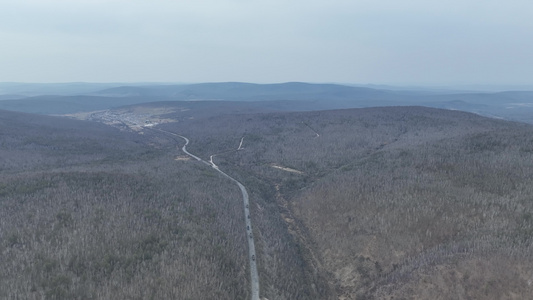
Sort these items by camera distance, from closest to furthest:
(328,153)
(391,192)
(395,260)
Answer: (395,260) < (391,192) < (328,153)

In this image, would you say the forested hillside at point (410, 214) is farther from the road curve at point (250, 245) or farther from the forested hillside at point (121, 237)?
the forested hillside at point (121, 237)

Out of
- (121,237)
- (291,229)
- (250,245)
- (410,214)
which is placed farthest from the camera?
(291,229)

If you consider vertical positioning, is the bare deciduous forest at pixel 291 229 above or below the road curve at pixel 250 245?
above

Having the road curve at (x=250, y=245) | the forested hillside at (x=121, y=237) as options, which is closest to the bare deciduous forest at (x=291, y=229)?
the forested hillside at (x=121, y=237)

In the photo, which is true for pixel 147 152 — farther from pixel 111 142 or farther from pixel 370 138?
pixel 370 138

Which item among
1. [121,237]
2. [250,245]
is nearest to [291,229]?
[250,245]

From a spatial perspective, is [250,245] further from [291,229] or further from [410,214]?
[410,214]

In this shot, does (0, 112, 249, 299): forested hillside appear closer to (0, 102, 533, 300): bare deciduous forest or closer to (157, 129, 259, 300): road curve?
(0, 102, 533, 300): bare deciduous forest

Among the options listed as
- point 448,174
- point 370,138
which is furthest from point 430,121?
point 448,174

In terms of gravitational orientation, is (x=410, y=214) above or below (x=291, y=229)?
above
